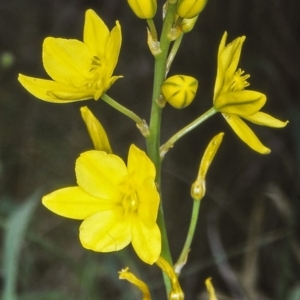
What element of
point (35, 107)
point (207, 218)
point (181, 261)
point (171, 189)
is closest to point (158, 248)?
point (181, 261)

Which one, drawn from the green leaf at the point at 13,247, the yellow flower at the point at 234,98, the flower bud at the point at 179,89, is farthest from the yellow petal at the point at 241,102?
the green leaf at the point at 13,247

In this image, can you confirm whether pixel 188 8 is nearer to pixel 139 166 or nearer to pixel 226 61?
pixel 226 61

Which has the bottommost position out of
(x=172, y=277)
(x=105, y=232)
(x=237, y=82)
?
(x=172, y=277)

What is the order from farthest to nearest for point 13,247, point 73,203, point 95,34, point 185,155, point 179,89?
point 185,155, point 13,247, point 95,34, point 73,203, point 179,89

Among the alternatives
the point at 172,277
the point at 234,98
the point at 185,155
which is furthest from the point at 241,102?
the point at 185,155

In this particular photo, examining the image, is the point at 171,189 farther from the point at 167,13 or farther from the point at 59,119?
the point at 167,13

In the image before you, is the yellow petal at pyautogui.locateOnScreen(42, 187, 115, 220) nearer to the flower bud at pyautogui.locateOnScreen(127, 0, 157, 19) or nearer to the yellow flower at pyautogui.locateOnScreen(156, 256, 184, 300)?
the yellow flower at pyautogui.locateOnScreen(156, 256, 184, 300)

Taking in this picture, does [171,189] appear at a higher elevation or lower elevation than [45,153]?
lower
